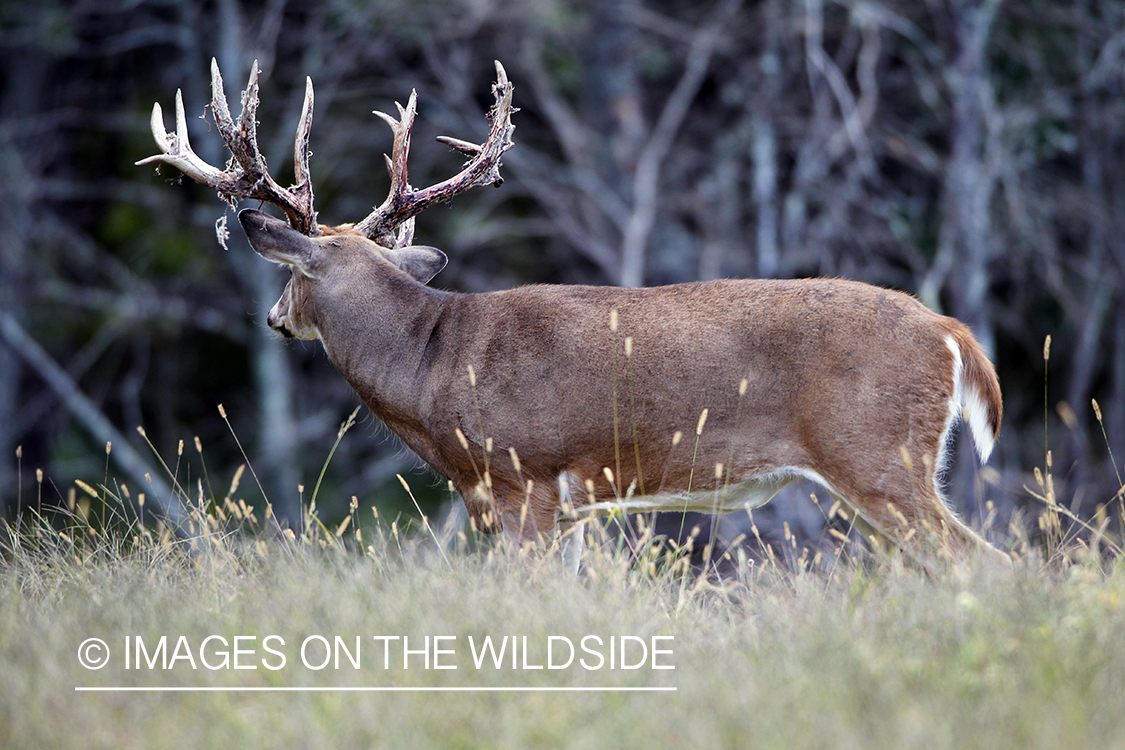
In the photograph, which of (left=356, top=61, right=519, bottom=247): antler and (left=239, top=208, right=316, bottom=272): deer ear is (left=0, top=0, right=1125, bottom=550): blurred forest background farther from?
(left=239, top=208, right=316, bottom=272): deer ear

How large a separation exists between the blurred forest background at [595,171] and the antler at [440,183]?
17.7 feet

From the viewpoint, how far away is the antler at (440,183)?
605cm

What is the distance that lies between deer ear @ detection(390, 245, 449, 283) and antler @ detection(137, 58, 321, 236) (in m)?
0.51

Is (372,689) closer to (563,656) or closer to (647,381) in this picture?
(563,656)

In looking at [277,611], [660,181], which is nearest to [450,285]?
[660,181]

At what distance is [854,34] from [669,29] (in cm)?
204

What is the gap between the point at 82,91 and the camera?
1555 centimetres

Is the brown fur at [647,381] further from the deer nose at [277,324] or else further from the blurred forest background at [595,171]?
the blurred forest background at [595,171]

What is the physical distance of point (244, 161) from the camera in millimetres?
5711

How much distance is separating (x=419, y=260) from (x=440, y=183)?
0.43m

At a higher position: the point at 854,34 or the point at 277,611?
the point at 854,34

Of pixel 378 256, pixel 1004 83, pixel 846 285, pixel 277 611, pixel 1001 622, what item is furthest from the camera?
pixel 1004 83

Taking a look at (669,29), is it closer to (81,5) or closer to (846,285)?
(81,5)

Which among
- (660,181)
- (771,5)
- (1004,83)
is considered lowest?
(660,181)
